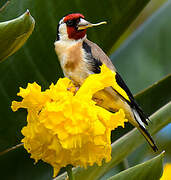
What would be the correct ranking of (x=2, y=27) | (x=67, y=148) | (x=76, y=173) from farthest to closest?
1. (x=76, y=173)
2. (x=2, y=27)
3. (x=67, y=148)

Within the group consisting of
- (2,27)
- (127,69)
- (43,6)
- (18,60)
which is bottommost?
(127,69)

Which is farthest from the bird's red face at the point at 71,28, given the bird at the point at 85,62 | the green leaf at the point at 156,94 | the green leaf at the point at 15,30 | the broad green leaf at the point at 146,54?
the green leaf at the point at 15,30

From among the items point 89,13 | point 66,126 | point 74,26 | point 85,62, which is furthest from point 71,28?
point 66,126

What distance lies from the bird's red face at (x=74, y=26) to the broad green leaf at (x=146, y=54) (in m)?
0.46

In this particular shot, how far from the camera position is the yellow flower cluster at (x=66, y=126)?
94 centimetres

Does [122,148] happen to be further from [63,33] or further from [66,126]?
[63,33]

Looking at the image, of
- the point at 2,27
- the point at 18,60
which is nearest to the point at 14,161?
the point at 18,60

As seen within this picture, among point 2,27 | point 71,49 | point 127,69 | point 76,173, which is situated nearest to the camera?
point 2,27

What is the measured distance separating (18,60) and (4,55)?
462mm

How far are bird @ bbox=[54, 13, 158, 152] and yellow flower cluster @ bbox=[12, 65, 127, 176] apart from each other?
34.2 inches

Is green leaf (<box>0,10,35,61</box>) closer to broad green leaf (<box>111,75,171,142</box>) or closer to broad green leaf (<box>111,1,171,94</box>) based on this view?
broad green leaf (<box>111,75,171,142</box>)

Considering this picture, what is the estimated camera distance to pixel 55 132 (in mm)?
936

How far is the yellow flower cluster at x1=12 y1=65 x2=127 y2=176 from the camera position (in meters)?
0.94

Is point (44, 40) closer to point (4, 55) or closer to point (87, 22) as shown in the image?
point (87, 22)
